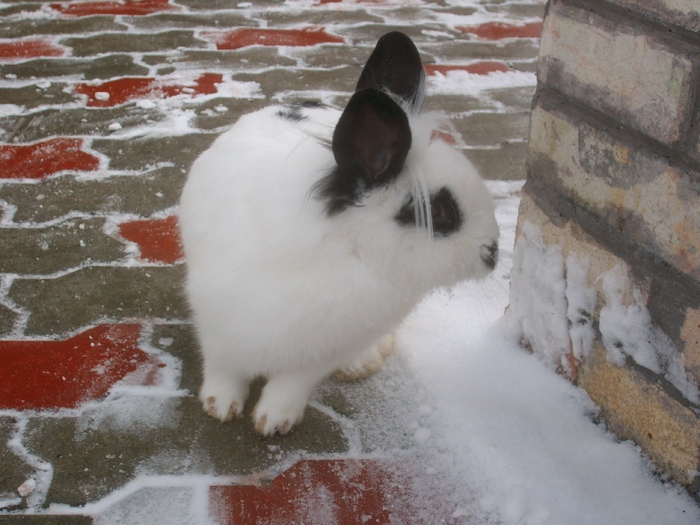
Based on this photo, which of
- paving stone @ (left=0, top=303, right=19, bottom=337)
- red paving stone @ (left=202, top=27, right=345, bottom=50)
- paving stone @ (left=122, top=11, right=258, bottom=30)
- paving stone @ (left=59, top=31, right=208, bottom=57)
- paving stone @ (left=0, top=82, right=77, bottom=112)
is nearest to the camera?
paving stone @ (left=0, top=303, right=19, bottom=337)

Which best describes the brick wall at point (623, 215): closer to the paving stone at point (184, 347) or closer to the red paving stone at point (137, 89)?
the paving stone at point (184, 347)

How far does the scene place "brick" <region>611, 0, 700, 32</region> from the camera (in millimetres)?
1515

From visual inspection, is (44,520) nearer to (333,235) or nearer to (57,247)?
(333,235)

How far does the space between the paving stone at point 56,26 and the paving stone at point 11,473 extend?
331 cm

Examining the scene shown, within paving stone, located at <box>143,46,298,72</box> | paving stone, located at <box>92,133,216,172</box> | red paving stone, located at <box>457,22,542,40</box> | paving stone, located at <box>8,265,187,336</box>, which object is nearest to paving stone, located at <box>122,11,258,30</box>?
paving stone, located at <box>143,46,298,72</box>

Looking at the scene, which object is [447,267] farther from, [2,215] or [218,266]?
[2,215]

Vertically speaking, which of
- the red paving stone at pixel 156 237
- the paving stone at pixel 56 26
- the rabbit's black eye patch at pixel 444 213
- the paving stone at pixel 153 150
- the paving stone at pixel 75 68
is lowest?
the red paving stone at pixel 156 237

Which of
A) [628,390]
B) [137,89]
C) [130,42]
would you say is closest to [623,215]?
[628,390]

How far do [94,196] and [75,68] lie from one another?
140 centimetres

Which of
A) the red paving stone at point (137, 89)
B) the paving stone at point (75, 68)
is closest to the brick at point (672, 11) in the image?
the red paving stone at point (137, 89)

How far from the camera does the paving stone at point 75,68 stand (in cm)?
405

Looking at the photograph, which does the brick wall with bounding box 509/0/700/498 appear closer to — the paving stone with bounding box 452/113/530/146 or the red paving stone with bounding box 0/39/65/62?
the paving stone with bounding box 452/113/530/146

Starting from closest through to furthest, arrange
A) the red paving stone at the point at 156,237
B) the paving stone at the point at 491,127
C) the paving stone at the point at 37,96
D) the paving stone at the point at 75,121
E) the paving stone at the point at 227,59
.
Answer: the red paving stone at the point at 156,237 → the paving stone at the point at 75,121 → the paving stone at the point at 491,127 → the paving stone at the point at 37,96 → the paving stone at the point at 227,59

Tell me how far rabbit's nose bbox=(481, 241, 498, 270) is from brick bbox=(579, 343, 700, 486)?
1.31 feet
